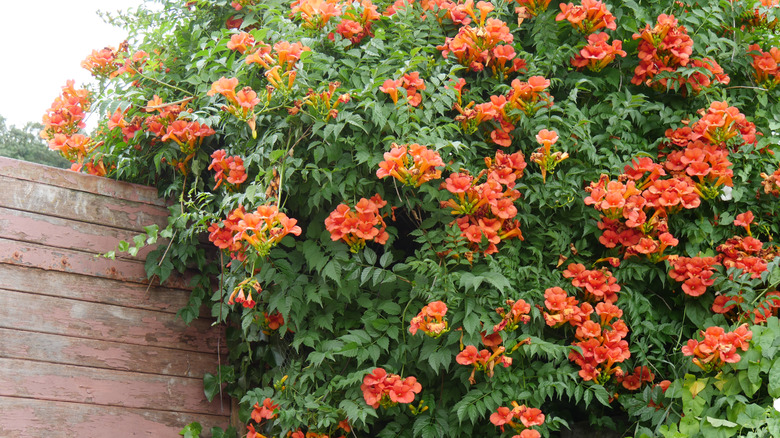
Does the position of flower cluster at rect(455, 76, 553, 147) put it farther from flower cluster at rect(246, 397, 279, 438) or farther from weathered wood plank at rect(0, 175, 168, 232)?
weathered wood plank at rect(0, 175, 168, 232)

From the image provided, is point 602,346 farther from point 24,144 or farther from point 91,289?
point 24,144

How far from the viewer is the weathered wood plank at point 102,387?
279 cm

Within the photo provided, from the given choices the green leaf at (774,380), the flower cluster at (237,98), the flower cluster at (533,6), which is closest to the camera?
the green leaf at (774,380)

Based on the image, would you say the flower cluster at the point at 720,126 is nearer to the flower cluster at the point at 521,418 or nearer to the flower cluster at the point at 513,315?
the flower cluster at the point at 513,315

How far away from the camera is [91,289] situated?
303cm

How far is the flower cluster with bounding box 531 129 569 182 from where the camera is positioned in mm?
2582

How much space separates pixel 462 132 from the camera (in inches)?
112

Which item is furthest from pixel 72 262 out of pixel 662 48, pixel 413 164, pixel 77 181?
pixel 662 48

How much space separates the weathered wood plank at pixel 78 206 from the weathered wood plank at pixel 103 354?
568mm

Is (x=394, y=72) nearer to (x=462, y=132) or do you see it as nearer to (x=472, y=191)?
(x=462, y=132)

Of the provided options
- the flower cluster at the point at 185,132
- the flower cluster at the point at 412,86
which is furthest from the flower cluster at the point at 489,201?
the flower cluster at the point at 185,132

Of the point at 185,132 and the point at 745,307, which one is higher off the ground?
the point at 185,132

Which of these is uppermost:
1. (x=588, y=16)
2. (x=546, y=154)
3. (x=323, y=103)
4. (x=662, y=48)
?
(x=588, y=16)

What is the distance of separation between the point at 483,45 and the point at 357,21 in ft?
1.96
